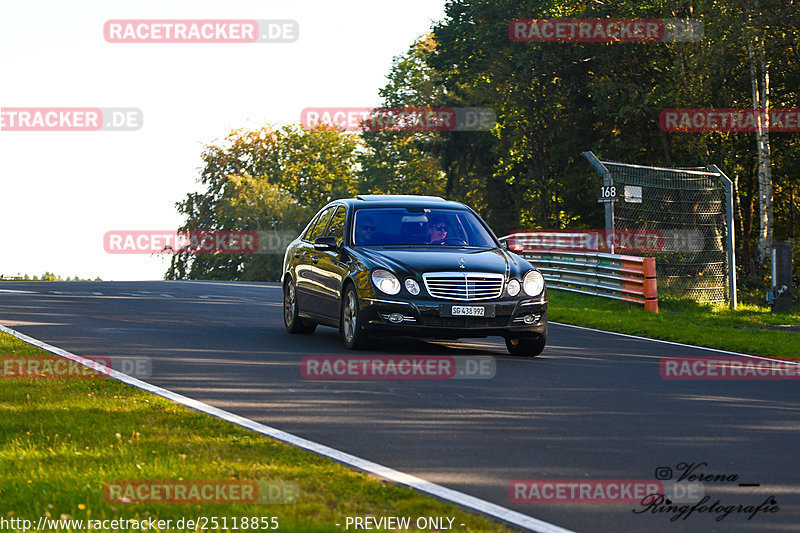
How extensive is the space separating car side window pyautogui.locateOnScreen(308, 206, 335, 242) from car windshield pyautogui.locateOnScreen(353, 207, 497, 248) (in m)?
1.07

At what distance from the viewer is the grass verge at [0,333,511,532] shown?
19.4 ft

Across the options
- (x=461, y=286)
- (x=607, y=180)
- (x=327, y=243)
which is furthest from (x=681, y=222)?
(x=461, y=286)

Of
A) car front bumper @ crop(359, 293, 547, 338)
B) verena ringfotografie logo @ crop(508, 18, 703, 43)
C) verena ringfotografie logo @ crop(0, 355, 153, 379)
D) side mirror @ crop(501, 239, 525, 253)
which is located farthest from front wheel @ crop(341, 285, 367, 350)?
verena ringfotografie logo @ crop(508, 18, 703, 43)

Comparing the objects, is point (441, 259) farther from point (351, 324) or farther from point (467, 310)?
point (351, 324)

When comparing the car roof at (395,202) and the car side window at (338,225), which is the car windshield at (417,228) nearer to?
the car roof at (395,202)

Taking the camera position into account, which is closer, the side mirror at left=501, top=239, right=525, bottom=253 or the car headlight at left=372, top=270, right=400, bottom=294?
the car headlight at left=372, top=270, right=400, bottom=294

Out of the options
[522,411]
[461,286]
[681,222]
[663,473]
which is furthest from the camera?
[681,222]

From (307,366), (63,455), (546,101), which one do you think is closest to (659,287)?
(307,366)

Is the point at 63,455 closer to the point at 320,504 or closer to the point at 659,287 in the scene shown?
the point at 320,504

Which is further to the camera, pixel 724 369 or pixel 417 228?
pixel 417 228

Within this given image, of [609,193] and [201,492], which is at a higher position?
[609,193]

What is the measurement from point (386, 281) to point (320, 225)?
129 inches

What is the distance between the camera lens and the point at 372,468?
23.3ft

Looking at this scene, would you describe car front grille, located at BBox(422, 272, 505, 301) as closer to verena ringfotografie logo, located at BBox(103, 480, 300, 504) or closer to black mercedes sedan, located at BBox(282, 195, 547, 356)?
black mercedes sedan, located at BBox(282, 195, 547, 356)
